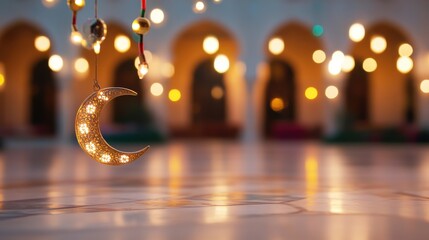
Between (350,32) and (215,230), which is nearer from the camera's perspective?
(215,230)

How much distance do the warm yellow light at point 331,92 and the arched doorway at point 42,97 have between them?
12.0 metres

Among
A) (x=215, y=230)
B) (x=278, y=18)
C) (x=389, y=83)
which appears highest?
(x=278, y=18)

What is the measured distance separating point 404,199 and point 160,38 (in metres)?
18.9

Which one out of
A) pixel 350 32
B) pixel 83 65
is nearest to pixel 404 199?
pixel 350 32

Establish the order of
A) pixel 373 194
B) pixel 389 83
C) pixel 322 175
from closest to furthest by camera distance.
→ pixel 373 194 → pixel 322 175 → pixel 389 83

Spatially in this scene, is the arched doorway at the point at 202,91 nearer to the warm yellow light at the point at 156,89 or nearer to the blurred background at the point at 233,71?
the blurred background at the point at 233,71

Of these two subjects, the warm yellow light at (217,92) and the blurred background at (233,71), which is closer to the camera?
the blurred background at (233,71)

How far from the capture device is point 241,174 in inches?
427

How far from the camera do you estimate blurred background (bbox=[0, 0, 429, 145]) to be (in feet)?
81.4

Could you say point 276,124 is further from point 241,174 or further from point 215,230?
point 215,230

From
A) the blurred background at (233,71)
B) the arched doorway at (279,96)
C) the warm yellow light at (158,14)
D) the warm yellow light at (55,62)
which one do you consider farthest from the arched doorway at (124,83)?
the warm yellow light at (158,14)

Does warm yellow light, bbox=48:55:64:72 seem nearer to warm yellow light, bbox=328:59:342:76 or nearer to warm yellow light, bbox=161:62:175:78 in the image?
warm yellow light, bbox=161:62:175:78

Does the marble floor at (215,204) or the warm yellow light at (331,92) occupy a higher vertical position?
the warm yellow light at (331,92)

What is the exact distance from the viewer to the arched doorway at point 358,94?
30047 millimetres
